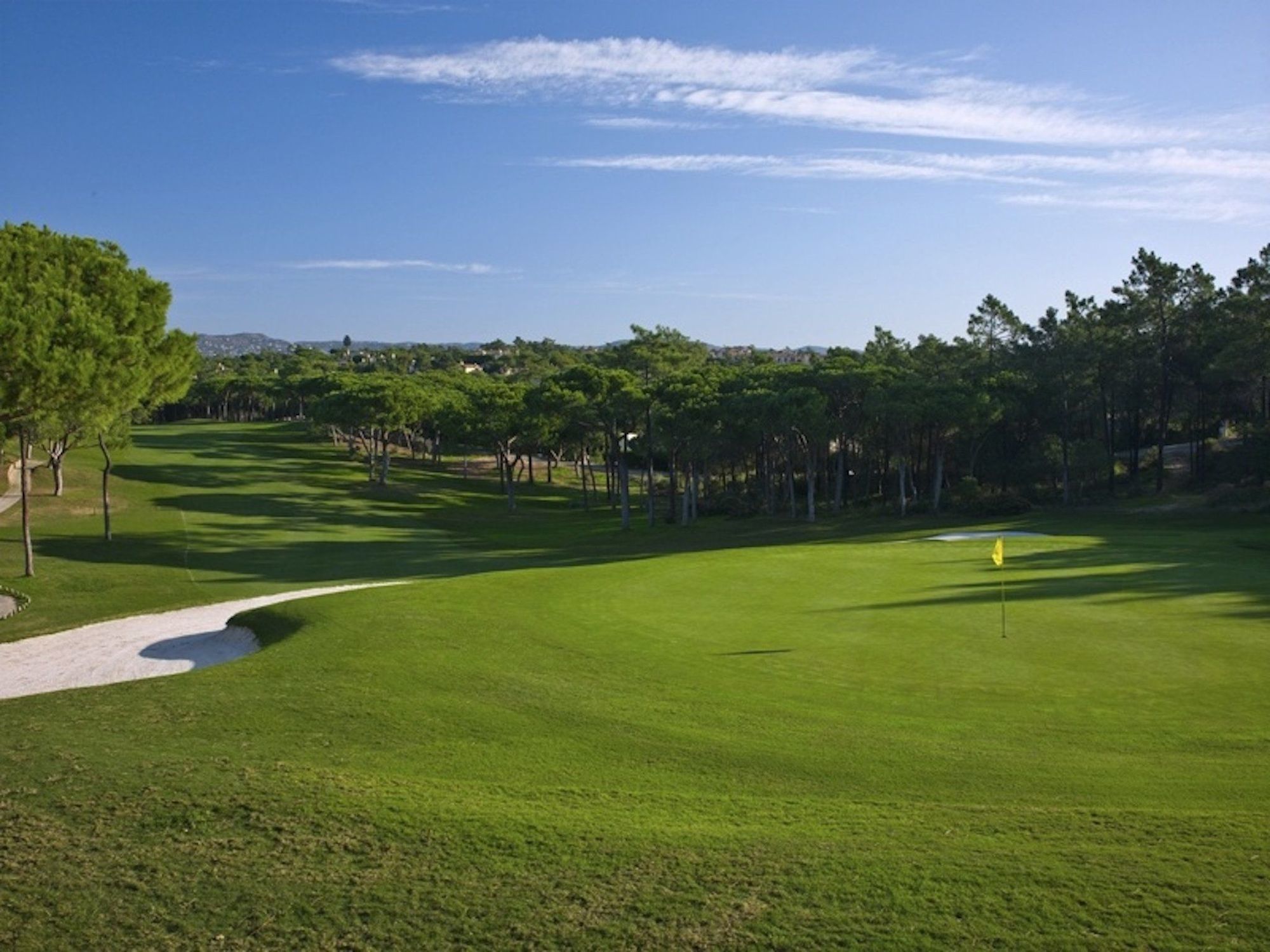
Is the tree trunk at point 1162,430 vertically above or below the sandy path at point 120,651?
above

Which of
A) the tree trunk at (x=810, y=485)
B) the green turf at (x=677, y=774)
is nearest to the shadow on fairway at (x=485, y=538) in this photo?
the green turf at (x=677, y=774)

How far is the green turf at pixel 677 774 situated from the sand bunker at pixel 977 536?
11.9 m

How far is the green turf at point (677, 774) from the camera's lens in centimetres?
953

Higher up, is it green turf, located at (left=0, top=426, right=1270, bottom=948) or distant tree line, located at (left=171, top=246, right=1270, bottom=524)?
distant tree line, located at (left=171, top=246, right=1270, bottom=524)

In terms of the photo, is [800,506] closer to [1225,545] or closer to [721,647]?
[1225,545]

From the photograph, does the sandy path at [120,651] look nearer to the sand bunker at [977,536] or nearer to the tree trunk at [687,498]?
the sand bunker at [977,536]

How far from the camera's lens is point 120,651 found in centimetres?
2620

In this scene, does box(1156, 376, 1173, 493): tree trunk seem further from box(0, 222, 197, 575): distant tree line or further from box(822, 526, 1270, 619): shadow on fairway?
box(0, 222, 197, 575): distant tree line

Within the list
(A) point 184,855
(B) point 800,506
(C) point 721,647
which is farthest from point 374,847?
(B) point 800,506

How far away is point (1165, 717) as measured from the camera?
54.4 feet

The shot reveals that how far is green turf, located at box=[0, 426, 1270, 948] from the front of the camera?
9531 mm

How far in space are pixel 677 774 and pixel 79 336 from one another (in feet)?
51.2

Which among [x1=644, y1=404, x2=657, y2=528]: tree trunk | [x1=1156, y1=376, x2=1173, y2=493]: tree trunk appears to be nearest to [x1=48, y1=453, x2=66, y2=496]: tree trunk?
[x1=644, y1=404, x2=657, y2=528]: tree trunk

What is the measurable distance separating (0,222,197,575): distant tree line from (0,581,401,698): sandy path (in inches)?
227
